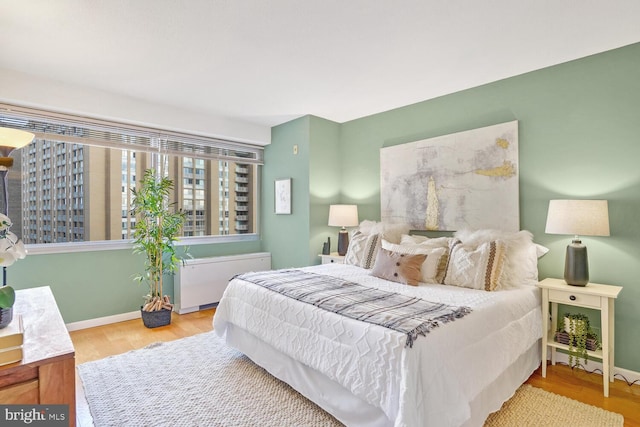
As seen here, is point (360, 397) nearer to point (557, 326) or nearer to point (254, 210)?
point (557, 326)

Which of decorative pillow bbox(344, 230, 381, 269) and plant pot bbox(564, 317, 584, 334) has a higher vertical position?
decorative pillow bbox(344, 230, 381, 269)

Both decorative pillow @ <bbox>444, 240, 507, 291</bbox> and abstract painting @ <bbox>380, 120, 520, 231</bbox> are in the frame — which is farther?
abstract painting @ <bbox>380, 120, 520, 231</bbox>

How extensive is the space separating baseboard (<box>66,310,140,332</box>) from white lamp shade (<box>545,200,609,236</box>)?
14.2 feet

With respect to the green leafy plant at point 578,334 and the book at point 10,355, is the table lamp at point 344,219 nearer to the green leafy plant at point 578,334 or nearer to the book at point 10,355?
the green leafy plant at point 578,334

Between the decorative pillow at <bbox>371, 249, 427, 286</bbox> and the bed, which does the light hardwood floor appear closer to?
the bed

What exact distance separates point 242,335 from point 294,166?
7.87ft

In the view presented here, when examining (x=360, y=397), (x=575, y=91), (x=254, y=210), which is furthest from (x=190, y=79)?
(x=575, y=91)

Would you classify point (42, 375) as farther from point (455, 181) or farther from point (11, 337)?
point (455, 181)

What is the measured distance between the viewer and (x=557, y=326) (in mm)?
2738

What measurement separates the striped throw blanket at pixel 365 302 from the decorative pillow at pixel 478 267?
0.63 meters

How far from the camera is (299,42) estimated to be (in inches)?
95.7

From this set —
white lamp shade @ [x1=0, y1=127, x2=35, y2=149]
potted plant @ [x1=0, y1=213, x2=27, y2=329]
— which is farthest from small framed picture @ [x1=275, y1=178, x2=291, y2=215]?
potted plant @ [x1=0, y1=213, x2=27, y2=329]

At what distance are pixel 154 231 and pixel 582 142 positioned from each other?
13.6ft

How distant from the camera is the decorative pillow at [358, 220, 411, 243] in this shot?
3553mm
